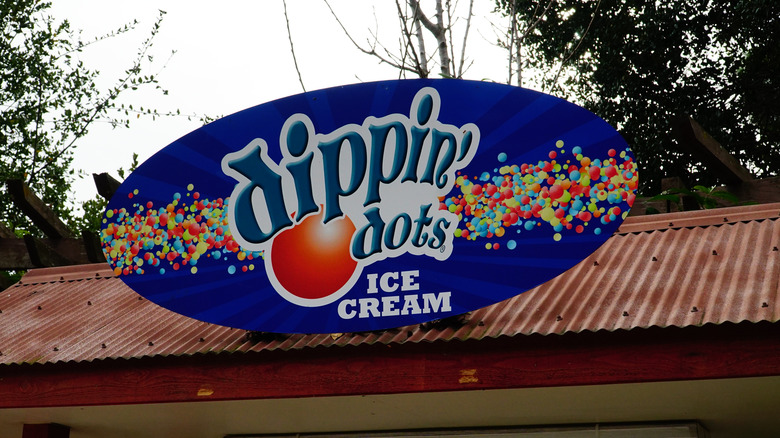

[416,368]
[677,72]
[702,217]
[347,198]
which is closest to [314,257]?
[347,198]

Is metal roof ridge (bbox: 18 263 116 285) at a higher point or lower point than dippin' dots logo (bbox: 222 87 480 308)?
lower

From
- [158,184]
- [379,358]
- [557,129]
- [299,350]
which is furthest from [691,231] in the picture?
[158,184]

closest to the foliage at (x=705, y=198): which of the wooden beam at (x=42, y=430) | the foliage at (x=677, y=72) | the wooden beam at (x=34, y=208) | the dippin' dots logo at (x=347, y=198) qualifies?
the dippin' dots logo at (x=347, y=198)

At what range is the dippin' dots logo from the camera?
660 centimetres

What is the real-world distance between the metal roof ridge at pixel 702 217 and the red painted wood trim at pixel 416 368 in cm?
233

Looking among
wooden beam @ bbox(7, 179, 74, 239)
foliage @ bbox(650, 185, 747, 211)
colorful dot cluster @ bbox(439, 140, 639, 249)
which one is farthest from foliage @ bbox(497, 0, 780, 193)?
colorful dot cluster @ bbox(439, 140, 639, 249)

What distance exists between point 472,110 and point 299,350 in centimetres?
217

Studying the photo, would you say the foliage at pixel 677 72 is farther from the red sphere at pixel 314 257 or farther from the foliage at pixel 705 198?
the red sphere at pixel 314 257

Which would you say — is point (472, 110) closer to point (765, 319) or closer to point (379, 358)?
point (379, 358)

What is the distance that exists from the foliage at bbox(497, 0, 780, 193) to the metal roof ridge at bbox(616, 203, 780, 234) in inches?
470

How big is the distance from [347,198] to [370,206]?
21 centimetres

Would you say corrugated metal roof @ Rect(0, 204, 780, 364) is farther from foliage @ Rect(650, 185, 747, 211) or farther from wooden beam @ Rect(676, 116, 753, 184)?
foliage @ Rect(650, 185, 747, 211)

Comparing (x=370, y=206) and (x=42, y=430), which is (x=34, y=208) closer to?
(x=42, y=430)

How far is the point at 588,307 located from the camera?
616 centimetres
